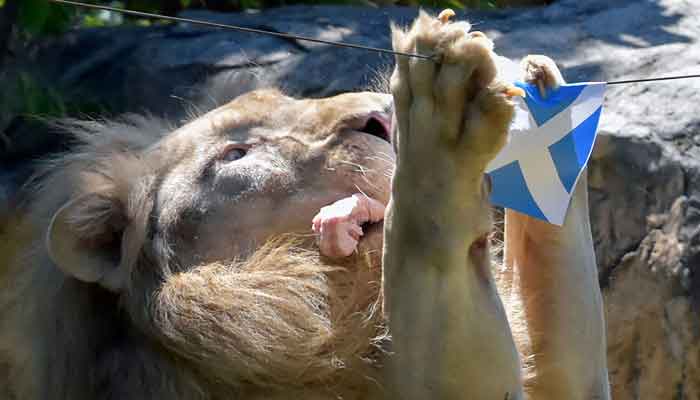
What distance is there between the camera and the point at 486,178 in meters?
2.55

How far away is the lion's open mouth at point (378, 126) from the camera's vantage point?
118 inches

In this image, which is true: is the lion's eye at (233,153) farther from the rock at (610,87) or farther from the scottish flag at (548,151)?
the scottish flag at (548,151)

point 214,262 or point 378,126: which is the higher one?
point 378,126

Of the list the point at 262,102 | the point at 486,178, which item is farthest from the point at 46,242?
the point at 486,178

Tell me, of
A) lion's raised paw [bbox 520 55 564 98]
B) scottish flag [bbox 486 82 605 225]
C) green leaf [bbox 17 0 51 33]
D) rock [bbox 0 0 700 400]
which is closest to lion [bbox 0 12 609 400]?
lion's raised paw [bbox 520 55 564 98]

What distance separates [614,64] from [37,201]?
250cm

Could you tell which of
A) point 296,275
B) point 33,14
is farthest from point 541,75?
point 33,14

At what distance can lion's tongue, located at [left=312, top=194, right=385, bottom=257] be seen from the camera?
2.85 meters

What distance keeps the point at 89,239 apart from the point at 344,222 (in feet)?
2.32

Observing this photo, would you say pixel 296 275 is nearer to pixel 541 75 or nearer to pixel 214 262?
pixel 214 262

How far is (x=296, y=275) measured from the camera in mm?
2875

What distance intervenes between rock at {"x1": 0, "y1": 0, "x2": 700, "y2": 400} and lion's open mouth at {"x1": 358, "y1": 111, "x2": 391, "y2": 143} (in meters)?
0.67

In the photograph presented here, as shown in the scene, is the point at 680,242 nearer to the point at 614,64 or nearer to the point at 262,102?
the point at 614,64

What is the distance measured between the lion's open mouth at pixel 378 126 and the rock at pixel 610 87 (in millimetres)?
668
